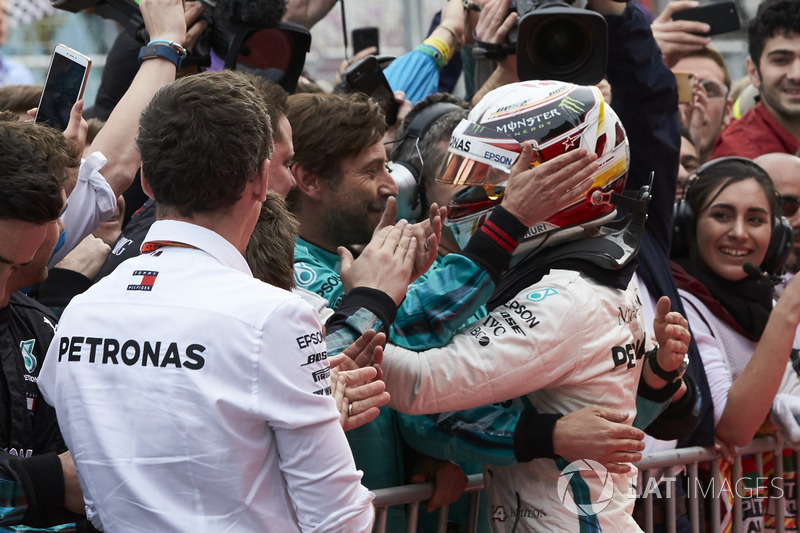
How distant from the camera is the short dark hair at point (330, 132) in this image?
3367mm

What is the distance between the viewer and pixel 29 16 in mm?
6074

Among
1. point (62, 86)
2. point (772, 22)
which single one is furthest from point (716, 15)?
point (62, 86)

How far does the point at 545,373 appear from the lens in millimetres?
2693

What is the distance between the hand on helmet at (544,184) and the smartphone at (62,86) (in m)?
1.31

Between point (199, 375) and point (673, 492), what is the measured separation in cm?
239

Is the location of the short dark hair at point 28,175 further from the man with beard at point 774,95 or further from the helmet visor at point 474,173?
the man with beard at point 774,95

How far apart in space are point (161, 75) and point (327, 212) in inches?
26.3

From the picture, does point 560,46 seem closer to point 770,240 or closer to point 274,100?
point 770,240

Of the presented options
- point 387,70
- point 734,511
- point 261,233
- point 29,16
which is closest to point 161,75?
point 261,233

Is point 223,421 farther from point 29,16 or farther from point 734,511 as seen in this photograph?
point 29,16

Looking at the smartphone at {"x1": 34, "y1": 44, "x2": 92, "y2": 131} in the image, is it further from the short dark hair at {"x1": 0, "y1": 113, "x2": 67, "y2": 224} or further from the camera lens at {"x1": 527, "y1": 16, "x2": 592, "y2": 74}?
the camera lens at {"x1": 527, "y1": 16, "x2": 592, "y2": 74}

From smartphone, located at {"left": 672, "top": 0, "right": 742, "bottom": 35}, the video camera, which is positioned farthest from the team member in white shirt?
smartphone, located at {"left": 672, "top": 0, "right": 742, "bottom": 35}

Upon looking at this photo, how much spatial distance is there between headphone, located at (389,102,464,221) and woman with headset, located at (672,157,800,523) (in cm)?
122

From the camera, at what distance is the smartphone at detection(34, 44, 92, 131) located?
303 centimetres
